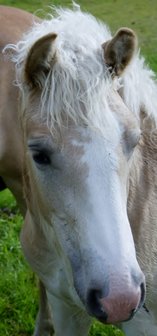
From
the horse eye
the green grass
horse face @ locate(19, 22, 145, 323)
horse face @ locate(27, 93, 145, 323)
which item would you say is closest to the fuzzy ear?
horse face @ locate(19, 22, 145, 323)

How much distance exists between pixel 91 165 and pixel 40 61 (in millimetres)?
432

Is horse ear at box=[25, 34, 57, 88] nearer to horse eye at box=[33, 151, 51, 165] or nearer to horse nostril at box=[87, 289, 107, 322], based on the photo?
horse eye at box=[33, 151, 51, 165]

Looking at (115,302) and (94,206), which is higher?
(94,206)

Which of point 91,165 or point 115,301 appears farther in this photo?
point 91,165

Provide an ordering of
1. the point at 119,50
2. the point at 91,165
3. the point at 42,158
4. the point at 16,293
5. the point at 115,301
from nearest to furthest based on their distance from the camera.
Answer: the point at 115,301 < the point at 91,165 < the point at 42,158 < the point at 119,50 < the point at 16,293

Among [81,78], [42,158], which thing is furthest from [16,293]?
[81,78]

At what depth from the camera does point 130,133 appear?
7.61ft

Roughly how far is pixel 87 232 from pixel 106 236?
81 mm

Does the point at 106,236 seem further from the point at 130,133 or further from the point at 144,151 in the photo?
the point at 144,151

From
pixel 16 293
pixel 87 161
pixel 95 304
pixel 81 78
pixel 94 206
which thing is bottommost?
pixel 16 293

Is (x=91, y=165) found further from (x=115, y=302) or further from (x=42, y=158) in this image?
(x=115, y=302)

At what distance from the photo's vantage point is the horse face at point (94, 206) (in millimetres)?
2090

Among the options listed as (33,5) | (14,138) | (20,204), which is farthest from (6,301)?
(33,5)

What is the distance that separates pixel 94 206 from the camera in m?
2.15
